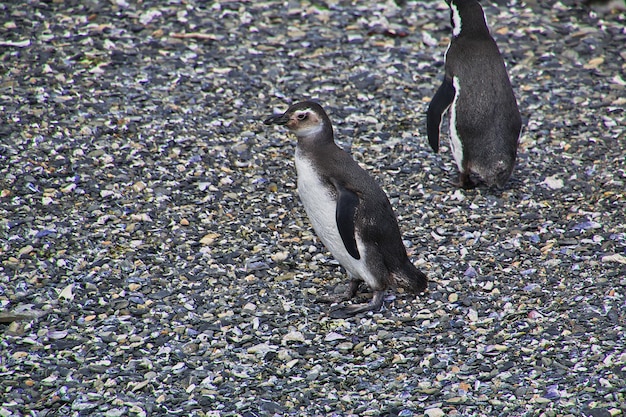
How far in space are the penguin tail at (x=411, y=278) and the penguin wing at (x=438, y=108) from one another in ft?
4.71

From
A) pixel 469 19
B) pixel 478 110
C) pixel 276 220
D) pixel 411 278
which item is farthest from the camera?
pixel 469 19

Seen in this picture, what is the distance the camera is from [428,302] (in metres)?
4.87

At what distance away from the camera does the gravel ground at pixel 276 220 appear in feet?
13.9

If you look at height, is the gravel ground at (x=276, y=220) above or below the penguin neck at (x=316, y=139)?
below

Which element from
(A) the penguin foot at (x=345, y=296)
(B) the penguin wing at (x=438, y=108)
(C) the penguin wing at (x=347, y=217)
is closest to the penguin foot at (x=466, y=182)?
(B) the penguin wing at (x=438, y=108)

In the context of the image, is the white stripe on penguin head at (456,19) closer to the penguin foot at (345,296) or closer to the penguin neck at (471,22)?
the penguin neck at (471,22)

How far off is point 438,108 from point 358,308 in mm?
1901

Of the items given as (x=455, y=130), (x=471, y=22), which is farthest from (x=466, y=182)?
(x=471, y=22)

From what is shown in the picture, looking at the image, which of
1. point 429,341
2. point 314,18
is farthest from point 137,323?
point 314,18

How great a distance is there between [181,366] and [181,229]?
1391 mm

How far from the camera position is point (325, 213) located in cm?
471

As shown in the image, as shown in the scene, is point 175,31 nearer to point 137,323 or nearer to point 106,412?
point 137,323

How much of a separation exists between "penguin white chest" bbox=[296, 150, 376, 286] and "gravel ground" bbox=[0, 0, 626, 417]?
30 centimetres

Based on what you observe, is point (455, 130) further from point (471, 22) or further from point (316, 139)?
point (316, 139)
